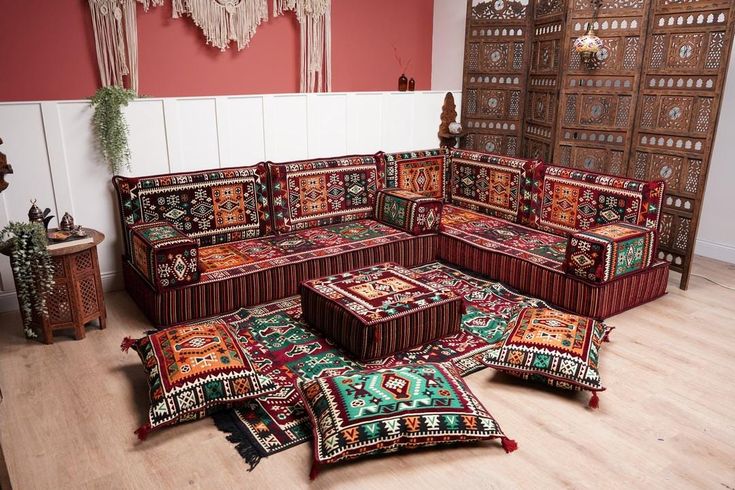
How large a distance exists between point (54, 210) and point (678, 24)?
4470mm

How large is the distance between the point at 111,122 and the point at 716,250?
16.2 ft

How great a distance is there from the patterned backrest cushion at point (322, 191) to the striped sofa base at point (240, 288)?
58 cm

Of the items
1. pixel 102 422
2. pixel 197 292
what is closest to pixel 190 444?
pixel 102 422

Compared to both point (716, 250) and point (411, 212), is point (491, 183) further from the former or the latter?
point (716, 250)

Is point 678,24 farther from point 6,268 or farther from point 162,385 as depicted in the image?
point 6,268

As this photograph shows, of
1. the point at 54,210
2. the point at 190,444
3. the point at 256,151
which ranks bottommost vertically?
the point at 190,444

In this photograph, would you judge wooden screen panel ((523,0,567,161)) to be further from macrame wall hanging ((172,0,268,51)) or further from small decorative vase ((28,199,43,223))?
small decorative vase ((28,199,43,223))

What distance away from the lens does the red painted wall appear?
13.5 feet

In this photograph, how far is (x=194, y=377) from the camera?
2.65 metres

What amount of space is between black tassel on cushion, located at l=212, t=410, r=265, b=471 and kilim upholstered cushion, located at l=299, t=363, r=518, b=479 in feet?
0.89

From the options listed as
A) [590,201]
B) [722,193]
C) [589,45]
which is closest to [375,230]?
[590,201]

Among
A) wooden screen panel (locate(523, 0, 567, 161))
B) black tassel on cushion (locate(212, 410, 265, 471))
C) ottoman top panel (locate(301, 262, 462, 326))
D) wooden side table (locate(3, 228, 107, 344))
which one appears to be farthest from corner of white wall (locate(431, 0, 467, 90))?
black tassel on cushion (locate(212, 410, 265, 471))

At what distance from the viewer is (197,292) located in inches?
143

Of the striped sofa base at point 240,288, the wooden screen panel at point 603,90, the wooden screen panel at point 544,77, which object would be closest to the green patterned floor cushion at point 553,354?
the striped sofa base at point 240,288
